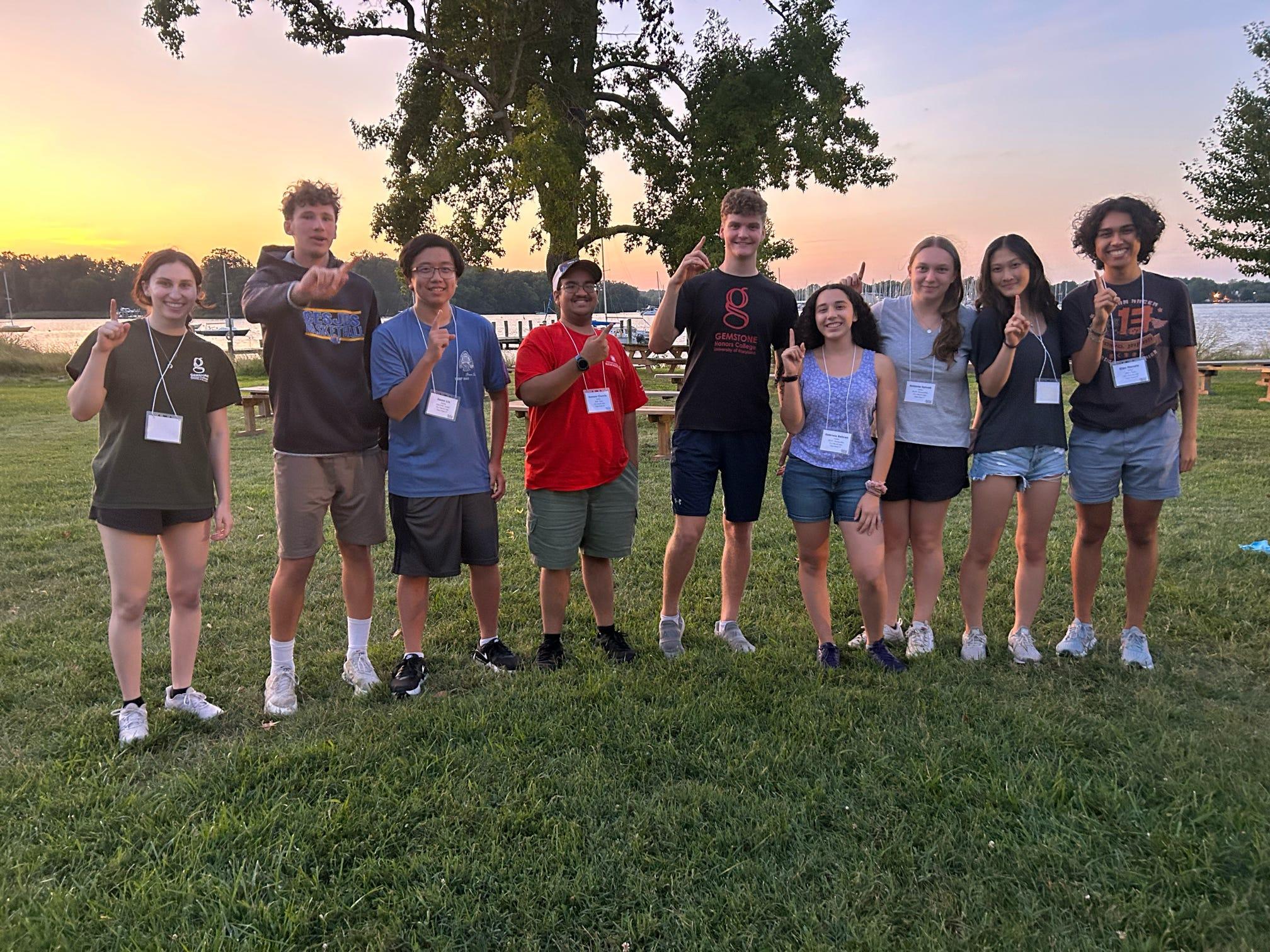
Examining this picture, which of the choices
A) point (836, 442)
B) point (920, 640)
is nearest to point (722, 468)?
point (836, 442)

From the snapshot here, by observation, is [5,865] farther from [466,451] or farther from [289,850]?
[466,451]

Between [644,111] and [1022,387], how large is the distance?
18185 mm

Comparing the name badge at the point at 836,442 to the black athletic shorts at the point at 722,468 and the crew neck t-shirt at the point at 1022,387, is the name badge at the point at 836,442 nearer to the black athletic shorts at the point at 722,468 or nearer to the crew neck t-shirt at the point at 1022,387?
the black athletic shorts at the point at 722,468

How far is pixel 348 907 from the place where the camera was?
2.24m

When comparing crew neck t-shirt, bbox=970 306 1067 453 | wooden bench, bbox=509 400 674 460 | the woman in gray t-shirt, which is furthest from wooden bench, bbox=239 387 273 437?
crew neck t-shirt, bbox=970 306 1067 453

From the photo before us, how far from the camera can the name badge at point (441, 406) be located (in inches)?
138

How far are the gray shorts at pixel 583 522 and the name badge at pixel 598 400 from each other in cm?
35

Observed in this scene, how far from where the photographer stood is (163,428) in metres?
3.13

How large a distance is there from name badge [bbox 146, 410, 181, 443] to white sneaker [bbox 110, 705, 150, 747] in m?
1.17

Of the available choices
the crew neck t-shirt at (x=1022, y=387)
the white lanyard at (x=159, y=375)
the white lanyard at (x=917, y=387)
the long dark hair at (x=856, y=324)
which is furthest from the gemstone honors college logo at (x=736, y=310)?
the white lanyard at (x=159, y=375)

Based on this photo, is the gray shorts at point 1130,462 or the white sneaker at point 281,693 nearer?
the white sneaker at point 281,693

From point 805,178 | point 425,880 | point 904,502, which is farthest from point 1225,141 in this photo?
point 425,880

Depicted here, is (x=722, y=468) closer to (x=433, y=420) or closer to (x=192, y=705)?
(x=433, y=420)

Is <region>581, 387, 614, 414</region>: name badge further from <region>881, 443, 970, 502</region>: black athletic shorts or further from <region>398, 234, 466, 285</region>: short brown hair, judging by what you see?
<region>881, 443, 970, 502</region>: black athletic shorts
